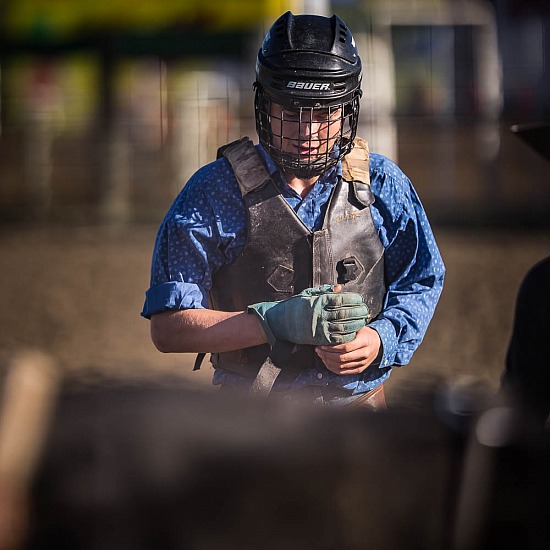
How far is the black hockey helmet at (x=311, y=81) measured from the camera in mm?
1554

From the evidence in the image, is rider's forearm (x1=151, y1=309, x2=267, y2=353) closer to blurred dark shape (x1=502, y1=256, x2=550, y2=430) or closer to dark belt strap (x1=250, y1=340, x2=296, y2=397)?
dark belt strap (x1=250, y1=340, x2=296, y2=397)

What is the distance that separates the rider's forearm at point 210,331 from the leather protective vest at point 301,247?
7 cm

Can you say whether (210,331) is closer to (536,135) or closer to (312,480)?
(536,135)

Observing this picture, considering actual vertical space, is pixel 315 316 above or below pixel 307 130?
below

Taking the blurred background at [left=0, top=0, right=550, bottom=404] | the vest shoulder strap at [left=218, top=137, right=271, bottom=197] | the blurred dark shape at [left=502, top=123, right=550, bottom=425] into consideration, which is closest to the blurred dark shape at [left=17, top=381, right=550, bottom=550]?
the blurred dark shape at [left=502, top=123, right=550, bottom=425]

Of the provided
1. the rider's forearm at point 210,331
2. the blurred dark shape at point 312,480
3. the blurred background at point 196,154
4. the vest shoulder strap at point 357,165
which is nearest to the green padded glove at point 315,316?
the rider's forearm at point 210,331

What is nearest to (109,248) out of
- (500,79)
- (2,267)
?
(2,267)

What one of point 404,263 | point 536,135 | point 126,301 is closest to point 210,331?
point 404,263

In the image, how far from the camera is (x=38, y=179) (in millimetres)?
17953

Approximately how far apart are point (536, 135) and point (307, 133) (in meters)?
0.58

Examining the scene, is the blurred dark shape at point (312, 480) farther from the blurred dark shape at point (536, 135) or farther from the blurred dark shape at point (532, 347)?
the blurred dark shape at point (536, 135)

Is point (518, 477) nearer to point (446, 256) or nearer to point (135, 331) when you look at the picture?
point (135, 331)

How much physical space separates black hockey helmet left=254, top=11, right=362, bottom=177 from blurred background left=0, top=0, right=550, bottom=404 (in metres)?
3.48

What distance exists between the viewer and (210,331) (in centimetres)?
152
